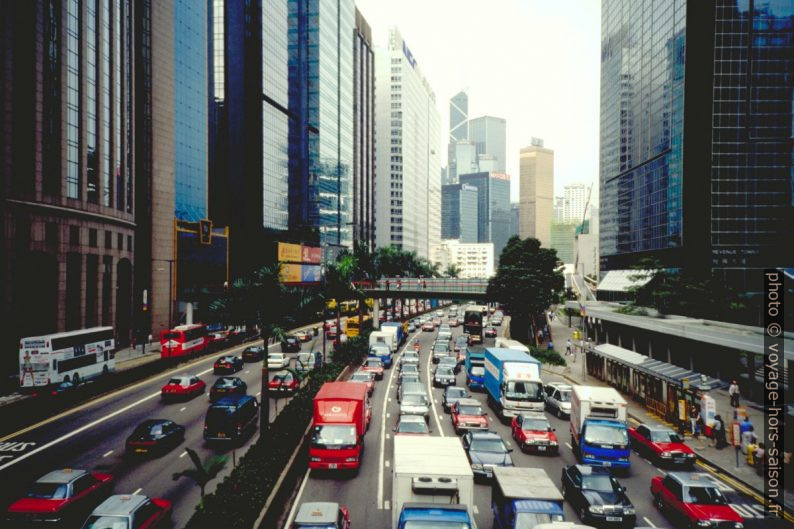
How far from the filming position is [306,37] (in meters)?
128

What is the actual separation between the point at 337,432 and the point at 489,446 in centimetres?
655

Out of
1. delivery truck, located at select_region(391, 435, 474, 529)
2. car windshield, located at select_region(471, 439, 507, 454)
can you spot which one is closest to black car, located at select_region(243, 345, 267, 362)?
car windshield, located at select_region(471, 439, 507, 454)

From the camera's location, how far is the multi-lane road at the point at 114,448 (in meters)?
21.2

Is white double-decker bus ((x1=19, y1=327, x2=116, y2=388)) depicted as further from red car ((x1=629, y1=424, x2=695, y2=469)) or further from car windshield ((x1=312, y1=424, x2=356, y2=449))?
red car ((x1=629, y1=424, x2=695, y2=469))

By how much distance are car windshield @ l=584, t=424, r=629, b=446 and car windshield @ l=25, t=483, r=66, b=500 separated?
67.1 ft

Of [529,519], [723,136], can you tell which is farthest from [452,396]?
[723,136]

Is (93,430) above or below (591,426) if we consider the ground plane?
below

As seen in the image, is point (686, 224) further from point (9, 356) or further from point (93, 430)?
point (9, 356)

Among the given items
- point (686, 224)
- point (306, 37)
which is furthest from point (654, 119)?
point (306, 37)

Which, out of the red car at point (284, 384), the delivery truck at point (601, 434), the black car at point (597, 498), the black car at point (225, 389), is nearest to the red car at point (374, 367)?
the red car at point (284, 384)

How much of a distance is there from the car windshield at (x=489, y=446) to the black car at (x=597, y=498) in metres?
3.31

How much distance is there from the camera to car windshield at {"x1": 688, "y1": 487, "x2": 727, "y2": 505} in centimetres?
1816

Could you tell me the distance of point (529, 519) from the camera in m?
15.0

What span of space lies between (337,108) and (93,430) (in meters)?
126
